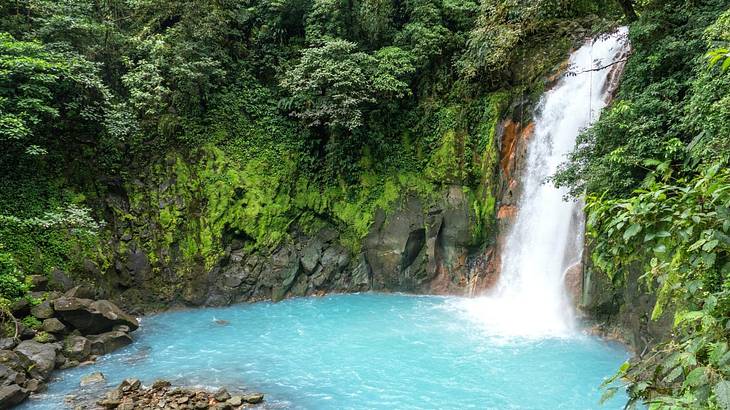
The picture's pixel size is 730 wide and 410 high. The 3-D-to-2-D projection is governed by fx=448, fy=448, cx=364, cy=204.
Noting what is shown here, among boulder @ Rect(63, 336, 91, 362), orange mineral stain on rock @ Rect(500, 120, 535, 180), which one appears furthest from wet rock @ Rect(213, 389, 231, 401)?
orange mineral stain on rock @ Rect(500, 120, 535, 180)

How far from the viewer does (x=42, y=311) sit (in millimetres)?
9336

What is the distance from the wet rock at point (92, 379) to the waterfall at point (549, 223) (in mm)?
8249

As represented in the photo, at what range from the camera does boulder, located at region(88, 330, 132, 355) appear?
9.49 m

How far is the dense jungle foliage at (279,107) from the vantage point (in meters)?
9.18

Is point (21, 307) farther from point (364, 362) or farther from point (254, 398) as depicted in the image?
point (364, 362)

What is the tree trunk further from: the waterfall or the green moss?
the green moss

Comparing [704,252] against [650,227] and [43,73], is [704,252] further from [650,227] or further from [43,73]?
[43,73]

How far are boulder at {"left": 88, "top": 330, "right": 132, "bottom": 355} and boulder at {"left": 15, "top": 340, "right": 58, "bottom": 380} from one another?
31.1 inches

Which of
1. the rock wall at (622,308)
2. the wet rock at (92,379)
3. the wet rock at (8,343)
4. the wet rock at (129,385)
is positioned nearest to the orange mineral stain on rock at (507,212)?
the rock wall at (622,308)

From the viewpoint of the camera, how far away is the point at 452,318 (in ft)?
38.3

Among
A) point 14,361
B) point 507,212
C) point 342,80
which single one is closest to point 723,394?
point 14,361

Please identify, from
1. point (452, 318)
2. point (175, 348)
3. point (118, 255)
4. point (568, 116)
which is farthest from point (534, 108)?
point (118, 255)

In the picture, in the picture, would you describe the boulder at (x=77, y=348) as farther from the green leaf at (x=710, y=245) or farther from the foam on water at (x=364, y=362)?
the green leaf at (x=710, y=245)

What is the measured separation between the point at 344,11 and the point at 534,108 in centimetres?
→ 711
